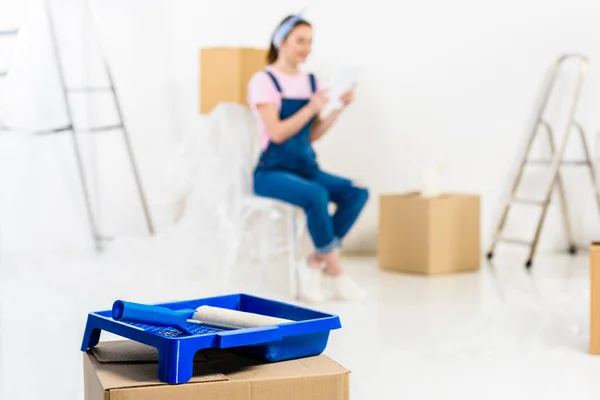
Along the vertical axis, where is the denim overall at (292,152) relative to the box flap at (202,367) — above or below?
above

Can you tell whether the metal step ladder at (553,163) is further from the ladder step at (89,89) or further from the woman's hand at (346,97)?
the ladder step at (89,89)

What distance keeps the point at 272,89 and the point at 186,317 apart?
2354 millimetres

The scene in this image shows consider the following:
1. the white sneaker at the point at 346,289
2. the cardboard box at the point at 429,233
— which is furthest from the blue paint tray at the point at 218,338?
the cardboard box at the point at 429,233

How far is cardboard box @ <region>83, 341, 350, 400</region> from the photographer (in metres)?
1.32

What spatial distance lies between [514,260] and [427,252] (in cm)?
67

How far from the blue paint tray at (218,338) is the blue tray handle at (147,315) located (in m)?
0.02

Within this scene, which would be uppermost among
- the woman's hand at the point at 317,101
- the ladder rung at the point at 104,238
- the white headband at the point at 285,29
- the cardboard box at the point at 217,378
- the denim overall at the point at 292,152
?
the white headband at the point at 285,29

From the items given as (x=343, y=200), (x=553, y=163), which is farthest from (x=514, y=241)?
(x=343, y=200)

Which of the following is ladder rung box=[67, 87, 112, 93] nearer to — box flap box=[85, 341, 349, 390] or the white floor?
the white floor

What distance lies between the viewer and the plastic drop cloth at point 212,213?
419 centimetres

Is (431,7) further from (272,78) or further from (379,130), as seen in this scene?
(272,78)

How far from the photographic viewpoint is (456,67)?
5.01 meters

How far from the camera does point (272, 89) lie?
3.76 metres

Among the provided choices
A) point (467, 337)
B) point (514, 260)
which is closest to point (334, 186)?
point (467, 337)
